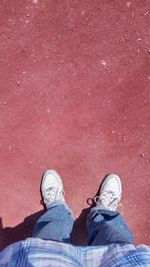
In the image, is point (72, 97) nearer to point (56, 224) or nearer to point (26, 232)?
point (56, 224)

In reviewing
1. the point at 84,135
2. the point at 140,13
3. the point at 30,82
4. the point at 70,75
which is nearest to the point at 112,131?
the point at 84,135

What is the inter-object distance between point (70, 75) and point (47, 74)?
14cm

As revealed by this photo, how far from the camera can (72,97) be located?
7.34ft

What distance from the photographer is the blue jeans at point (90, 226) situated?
5.89 ft

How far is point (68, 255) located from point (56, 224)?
475mm

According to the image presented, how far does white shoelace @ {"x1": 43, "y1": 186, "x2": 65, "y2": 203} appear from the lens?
7.29 ft

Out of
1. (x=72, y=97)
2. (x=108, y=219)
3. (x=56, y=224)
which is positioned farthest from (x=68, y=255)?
(x=72, y=97)

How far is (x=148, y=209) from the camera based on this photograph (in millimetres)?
2289

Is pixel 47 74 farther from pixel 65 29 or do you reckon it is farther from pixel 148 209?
pixel 148 209

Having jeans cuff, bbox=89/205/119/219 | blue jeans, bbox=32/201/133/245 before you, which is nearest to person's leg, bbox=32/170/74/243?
blue jeans, bbox=32/201/133/245

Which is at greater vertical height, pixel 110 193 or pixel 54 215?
pixel 110 193

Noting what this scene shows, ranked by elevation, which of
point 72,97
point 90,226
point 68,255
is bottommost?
point 68,255

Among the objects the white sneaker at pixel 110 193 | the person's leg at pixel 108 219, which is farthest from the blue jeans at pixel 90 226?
the white sneaker at pixel 110 193

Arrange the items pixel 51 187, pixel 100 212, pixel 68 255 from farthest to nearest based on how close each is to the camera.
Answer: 1. pixel 51 187
2. pixel 100 212
3. pixel 68 255
